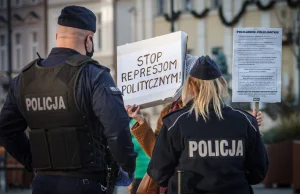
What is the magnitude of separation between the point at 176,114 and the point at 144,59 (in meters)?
1.05

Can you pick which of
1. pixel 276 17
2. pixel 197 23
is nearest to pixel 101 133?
pixel 276 17

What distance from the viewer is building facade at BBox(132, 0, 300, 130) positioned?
35.5m

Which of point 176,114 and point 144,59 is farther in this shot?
point 144,59

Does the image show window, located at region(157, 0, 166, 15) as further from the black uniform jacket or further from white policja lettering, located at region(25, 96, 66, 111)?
the black uniform jacket

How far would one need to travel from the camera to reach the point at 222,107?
15.1ft

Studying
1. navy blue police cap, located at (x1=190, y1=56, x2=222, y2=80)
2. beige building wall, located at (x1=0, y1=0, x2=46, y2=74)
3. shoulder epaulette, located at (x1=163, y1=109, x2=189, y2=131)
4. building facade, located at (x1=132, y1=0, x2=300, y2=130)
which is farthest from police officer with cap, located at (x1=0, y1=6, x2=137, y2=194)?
beige building wall, located at (x1=0, y1=0, x2=46, y2=74)

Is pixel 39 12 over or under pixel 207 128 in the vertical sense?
over

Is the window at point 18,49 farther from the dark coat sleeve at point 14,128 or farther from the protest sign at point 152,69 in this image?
the dark coat sleeve at point 14,128

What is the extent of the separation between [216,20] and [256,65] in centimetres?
3278

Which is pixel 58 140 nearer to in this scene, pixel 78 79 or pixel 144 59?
pixel 78 79

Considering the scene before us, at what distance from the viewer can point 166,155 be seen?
14.9 ft

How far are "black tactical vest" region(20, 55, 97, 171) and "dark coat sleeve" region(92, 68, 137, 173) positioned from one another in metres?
0.16

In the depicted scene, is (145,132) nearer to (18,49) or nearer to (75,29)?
(75,29)

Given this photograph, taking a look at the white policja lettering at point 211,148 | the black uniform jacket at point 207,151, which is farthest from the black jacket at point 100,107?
the white policja lettering at point 211,148
